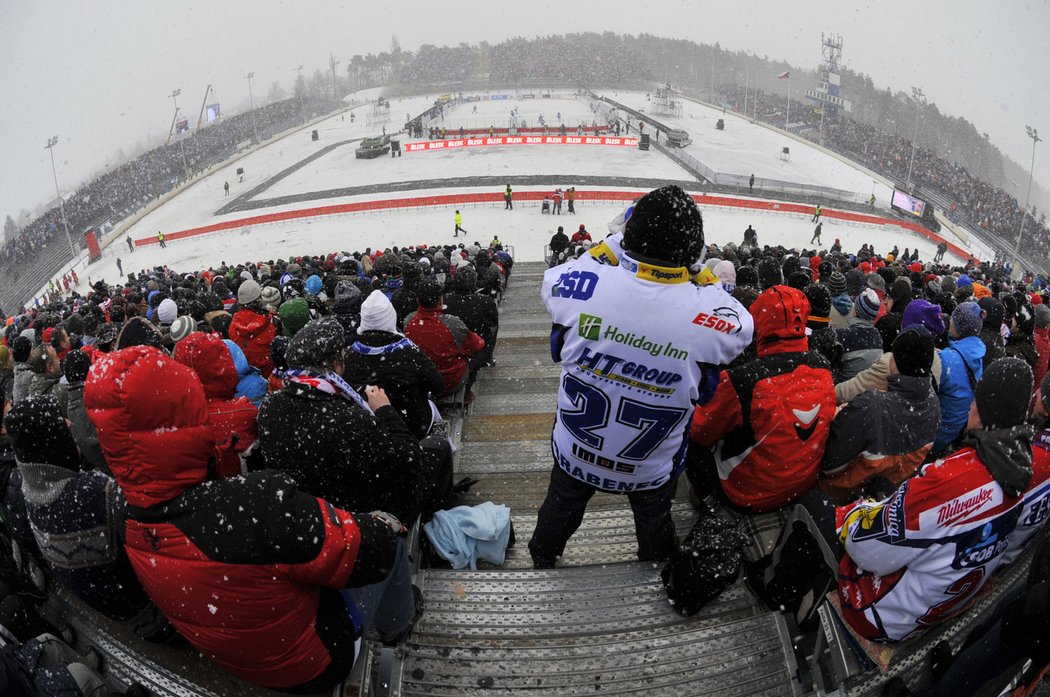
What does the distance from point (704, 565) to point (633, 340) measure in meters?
1.20

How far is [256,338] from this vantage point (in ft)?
16.8

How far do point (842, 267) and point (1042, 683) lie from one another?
1068 centimetres

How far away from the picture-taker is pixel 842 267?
1126 centimetres

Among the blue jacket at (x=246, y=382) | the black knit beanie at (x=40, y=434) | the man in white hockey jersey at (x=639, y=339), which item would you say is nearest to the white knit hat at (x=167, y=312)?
the blue jacket at (x=246, y=382)

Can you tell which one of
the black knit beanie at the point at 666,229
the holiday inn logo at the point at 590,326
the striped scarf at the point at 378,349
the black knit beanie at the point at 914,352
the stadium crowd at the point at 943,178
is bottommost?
the stadium crowd at the point at 943,178

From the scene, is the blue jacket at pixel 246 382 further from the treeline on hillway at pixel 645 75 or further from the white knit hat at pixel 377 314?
the treeline on hillway at pixel 645 75

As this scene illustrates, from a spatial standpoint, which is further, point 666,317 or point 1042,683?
point 666,317

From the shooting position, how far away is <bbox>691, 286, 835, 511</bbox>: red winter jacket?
2.88 metres

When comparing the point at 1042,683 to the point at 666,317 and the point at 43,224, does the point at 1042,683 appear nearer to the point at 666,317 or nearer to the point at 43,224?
the point at 666,317

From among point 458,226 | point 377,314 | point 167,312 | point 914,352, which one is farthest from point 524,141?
point 914,352

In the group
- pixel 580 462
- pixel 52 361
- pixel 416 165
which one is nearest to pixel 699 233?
pixel 580 462

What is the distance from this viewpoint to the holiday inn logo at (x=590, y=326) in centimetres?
243

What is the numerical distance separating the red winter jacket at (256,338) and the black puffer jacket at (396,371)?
1.51m

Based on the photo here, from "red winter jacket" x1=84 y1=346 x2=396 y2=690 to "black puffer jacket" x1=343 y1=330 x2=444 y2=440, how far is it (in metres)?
1.89
